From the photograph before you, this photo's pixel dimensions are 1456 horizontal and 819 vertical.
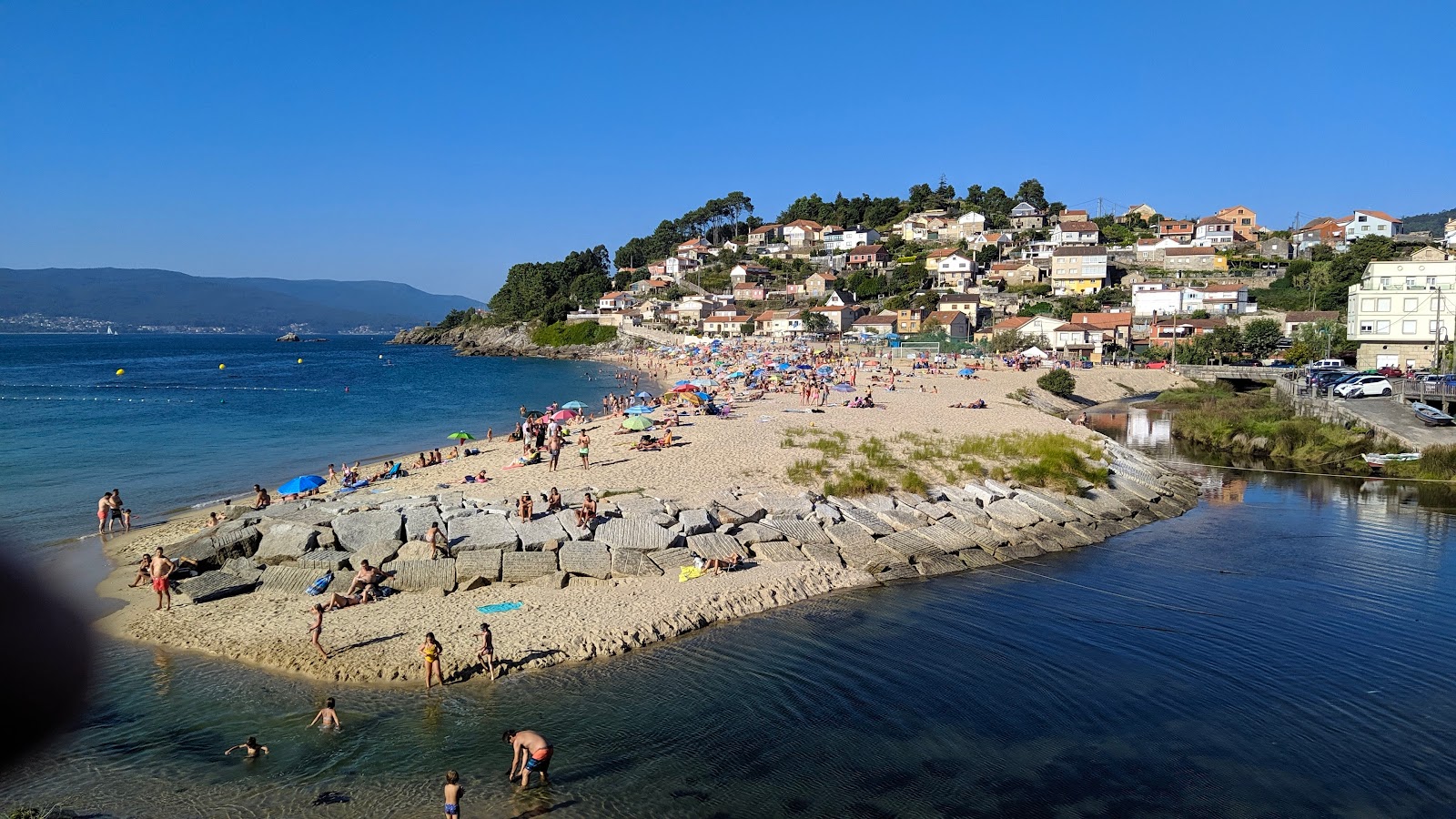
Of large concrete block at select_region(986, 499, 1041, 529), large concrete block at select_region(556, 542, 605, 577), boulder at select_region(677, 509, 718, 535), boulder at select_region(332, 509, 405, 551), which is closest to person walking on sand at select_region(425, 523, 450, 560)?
boulder at select_region(332, 509, 405, 551)

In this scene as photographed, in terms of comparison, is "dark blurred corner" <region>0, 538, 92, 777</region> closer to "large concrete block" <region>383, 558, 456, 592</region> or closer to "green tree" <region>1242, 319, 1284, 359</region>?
"large concrete block" <region>383, 558, 456, 592</region>

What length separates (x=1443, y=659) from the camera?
14.1 meters

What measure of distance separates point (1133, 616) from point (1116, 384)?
143ft

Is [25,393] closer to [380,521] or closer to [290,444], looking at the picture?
[290,444]

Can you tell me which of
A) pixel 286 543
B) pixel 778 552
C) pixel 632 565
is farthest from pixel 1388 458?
pixel 286 543

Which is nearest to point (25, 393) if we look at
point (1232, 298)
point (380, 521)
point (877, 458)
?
point (380, 521)

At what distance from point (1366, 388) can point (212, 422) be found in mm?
52563

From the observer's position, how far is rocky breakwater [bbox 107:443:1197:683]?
554 inches

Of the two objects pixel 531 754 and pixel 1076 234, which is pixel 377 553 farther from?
pixel 1076 234

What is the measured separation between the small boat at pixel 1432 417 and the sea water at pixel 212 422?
3708cm

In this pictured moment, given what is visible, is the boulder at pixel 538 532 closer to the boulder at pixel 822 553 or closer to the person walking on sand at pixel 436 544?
the person walking on sand at pixel 436 544

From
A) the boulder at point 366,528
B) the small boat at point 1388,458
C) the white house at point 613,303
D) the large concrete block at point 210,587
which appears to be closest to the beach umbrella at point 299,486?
the boulder at point 366,528

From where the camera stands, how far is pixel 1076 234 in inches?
3974

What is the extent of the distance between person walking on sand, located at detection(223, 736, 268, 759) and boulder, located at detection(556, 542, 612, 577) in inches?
254
